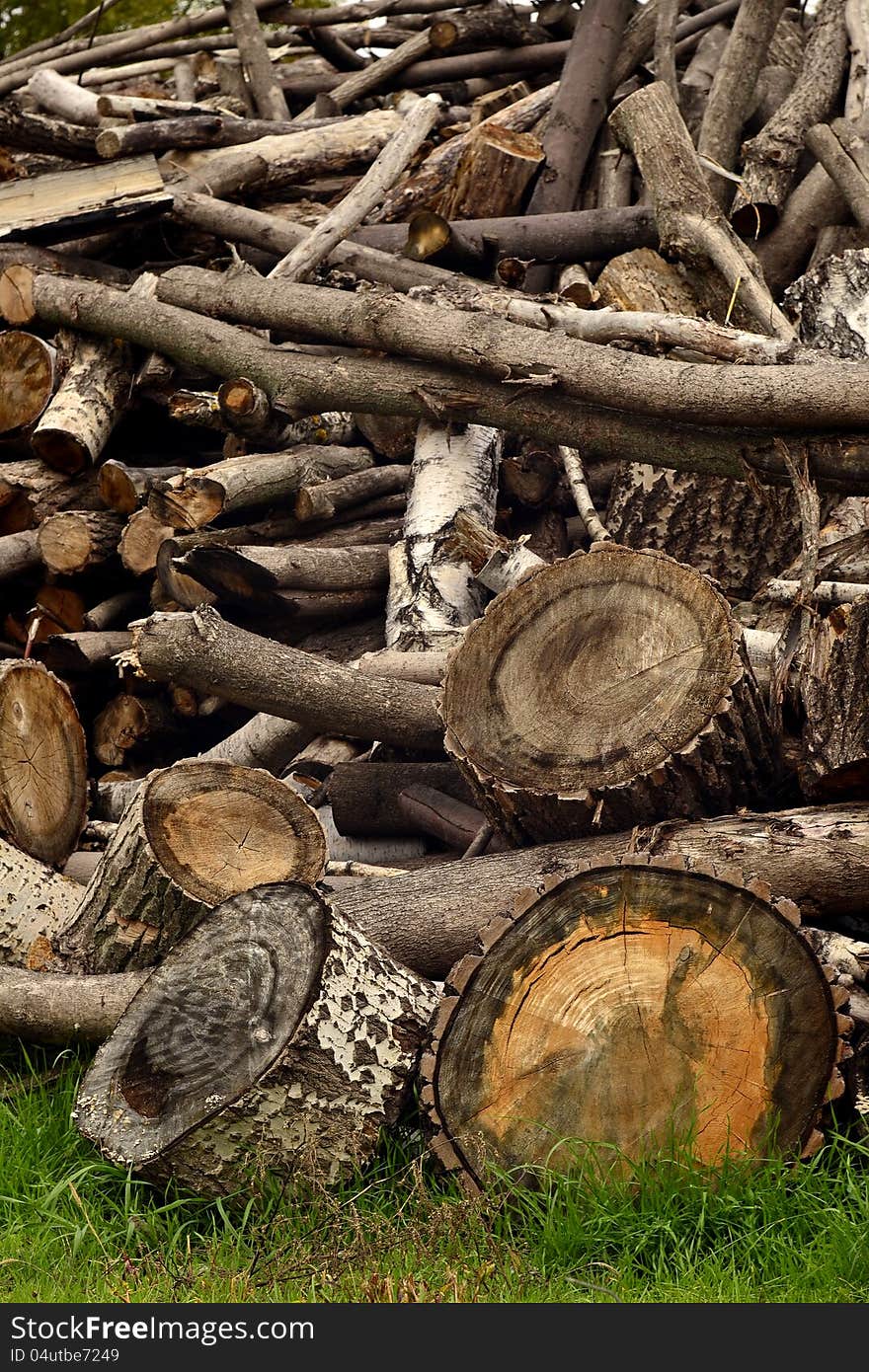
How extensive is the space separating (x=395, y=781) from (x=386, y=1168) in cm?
174

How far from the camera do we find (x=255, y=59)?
10.1 meters

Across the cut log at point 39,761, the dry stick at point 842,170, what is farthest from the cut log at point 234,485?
the dry stick at point 842,170

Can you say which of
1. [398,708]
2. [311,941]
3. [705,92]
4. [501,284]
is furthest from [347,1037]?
[705,92]

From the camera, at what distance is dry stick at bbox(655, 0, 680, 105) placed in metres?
8.52

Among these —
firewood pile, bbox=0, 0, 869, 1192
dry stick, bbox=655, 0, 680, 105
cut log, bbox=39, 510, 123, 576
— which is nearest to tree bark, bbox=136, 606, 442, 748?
firewood pile, bbox=0, 0, 869, 1192

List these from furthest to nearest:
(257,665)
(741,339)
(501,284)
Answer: (501,284), (741,339), (257,665)

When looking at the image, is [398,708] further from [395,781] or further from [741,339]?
[741,339]

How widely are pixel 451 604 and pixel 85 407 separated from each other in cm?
250

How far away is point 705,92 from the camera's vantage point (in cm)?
895

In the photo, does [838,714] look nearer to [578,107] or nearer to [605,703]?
[605,703]

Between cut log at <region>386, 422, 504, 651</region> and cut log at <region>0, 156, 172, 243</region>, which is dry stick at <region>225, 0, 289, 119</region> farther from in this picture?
cut log at <region>386, 422, 504, 651</region>

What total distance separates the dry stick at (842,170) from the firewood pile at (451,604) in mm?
40

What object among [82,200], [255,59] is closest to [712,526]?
[82,200]

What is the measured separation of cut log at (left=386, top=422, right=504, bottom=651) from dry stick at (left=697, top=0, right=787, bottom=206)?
2.75m
